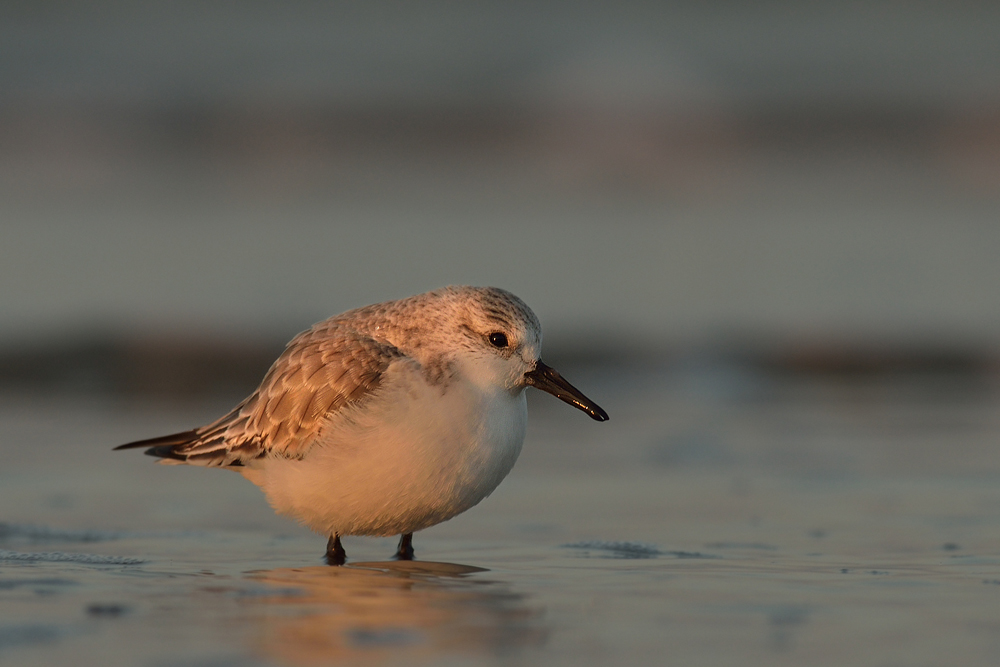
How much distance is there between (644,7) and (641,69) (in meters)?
5.00

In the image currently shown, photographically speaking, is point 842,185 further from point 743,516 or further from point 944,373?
point 743,516

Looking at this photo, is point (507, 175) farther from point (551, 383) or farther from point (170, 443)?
point (551, 383)

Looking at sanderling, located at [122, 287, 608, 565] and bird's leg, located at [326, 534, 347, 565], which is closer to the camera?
sanderling, located at [122, 287, 608, 565]

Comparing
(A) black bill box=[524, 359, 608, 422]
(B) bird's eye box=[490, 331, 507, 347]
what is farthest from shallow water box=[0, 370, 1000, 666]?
(B) bird's eye box=[490, 331, 507, 347]

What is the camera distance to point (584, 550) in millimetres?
5133

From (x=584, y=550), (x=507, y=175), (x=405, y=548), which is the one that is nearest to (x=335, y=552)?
(x=405, y=548)

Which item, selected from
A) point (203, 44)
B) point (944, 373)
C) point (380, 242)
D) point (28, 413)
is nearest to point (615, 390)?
point (944, 373)

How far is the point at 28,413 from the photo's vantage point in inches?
300

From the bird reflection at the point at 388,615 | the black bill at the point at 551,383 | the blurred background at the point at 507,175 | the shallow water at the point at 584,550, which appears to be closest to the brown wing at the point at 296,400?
the shallow water at the point at 584,550

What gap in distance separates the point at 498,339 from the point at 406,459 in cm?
63

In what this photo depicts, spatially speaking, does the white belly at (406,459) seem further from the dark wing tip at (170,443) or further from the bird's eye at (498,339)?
the dark wing tip at (170,443)

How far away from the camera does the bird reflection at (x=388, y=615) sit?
3701 millimetres

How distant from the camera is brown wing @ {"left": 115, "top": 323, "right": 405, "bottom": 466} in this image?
5.10 metres

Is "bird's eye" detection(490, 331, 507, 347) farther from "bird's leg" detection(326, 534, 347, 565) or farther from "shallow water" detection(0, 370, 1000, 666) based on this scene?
"bird's leg" detection(326, 534, 347, 565)
